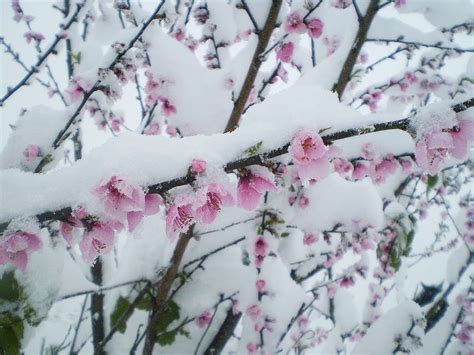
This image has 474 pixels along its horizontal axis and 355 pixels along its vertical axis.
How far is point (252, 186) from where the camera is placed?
3.71ft

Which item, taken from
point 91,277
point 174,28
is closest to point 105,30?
point 174,28

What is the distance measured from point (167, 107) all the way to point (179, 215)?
1.89 meters

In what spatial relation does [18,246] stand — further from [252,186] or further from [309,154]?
[309,154]

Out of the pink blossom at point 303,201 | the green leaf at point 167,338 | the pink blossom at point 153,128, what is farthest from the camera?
the pink blossom at point 153,128

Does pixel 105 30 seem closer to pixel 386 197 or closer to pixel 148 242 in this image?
pixel 148 242

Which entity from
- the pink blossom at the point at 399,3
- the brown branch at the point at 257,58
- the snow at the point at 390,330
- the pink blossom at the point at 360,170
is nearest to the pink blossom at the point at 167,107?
the brown branch at the point at 257,58

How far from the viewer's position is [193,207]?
99cm

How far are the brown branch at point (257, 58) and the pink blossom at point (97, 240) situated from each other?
148 cm

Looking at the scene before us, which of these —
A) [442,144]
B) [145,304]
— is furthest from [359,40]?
[145,304]

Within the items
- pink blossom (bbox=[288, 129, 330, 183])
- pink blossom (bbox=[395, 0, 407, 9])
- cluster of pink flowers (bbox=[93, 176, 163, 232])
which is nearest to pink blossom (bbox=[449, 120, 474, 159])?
pink blossom (bbox=[288, 129, 330, 183])

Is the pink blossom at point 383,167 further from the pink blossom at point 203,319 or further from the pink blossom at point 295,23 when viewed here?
the pink blossom at point 203,319

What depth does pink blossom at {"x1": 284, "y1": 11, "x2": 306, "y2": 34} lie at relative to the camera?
8.40ft

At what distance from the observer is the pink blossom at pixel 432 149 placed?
1001 millimetres

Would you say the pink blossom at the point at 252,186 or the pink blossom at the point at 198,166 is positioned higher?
the pink blossom at the point at 198,166
